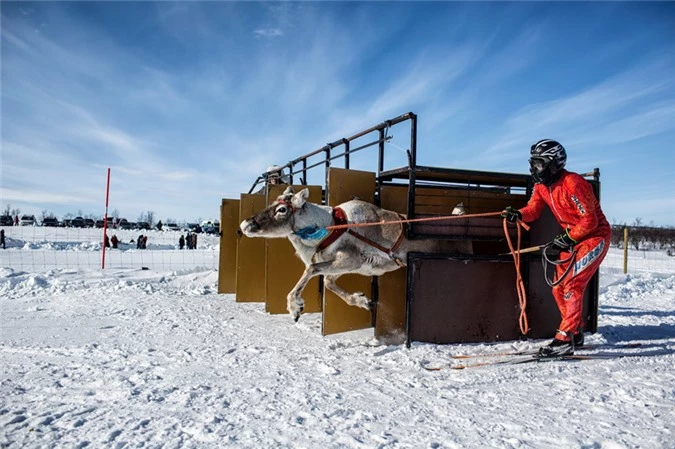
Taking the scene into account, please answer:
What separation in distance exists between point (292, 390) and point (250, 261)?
529 cm

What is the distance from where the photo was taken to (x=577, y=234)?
523cm

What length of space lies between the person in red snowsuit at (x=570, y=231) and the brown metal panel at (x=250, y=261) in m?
4.95

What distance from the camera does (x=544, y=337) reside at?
6.61 m

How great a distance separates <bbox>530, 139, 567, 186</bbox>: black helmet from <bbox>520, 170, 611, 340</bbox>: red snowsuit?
4.3 inches

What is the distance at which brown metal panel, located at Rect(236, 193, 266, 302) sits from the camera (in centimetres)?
884

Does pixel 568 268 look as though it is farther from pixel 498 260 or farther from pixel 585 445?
pixel 585 445

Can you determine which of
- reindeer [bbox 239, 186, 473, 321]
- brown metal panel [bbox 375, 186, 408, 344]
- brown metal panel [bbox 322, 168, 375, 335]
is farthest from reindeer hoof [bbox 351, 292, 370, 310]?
brown metal panel [bbox 322, 168, 375, 335]

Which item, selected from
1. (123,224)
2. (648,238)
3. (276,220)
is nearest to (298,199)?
(276,220)

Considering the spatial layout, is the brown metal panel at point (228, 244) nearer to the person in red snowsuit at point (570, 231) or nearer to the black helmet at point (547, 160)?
the person in red snowsuit at point (570, 231)

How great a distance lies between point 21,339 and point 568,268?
6794 mm

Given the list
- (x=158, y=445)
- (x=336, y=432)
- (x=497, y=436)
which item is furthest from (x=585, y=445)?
(x=158, y=445)

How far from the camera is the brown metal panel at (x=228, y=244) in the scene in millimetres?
9617

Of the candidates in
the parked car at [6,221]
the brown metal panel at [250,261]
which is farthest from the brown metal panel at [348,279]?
the parked car at [6,221]

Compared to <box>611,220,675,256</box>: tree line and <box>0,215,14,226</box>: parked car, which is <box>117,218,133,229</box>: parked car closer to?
<box>0,215,14,226</box>: parked car
